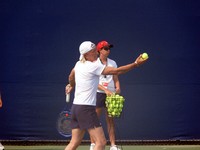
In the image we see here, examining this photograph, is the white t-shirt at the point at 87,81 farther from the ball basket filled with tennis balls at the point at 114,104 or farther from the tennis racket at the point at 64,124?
the tennis racket at the point at 64,124

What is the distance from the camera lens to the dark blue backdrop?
9.47 metres

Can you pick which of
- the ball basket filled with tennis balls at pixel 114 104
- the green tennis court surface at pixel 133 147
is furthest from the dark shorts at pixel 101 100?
the green tennis court surface at pixel 133 147

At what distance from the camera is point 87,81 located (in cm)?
627

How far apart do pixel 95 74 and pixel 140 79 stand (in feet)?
11.0

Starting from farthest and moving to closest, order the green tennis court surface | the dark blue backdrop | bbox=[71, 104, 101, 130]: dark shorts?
the dark blue backdrop
the green tennis court surface
bbox=[71, 104, 101, 130]: dark shorts

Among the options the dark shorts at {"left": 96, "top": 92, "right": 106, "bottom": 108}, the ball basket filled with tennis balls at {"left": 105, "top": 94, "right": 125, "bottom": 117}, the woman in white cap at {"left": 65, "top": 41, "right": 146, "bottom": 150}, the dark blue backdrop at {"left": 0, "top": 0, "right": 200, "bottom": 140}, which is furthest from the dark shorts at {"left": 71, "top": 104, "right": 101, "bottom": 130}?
the dark blue backdrop at {"left": 0, "top": 0, "right": 200, "bottom": 140}

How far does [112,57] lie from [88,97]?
337 centimetres

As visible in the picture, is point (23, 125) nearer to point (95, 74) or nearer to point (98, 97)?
point (98, 97)

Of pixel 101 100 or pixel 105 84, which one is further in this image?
pixel 105 84

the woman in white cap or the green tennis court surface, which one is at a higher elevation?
the woman in white cap

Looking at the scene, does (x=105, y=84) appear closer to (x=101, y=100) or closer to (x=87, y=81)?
(x=101, y=100)

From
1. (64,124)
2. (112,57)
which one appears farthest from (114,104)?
(112,57)

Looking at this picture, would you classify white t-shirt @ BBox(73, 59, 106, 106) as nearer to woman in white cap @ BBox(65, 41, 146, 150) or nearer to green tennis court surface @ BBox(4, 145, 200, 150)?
woman in white cap @ BBox(65, 41, 146, 150)

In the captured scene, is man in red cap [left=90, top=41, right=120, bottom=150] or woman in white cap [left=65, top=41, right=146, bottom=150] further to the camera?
man in red cap [left=90, top=41, right=120, bottom=150]
